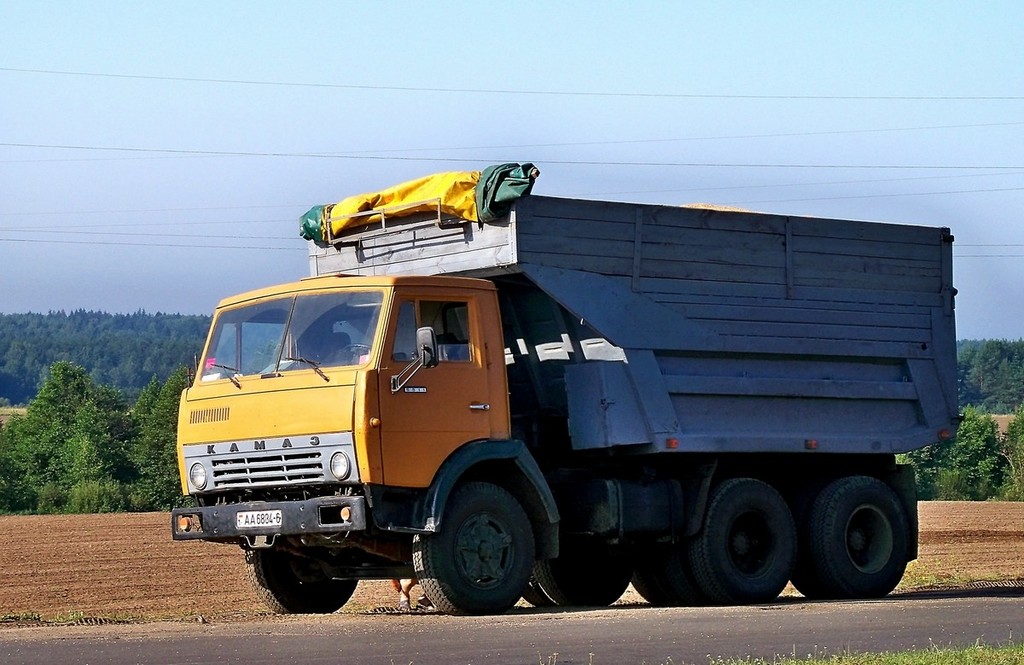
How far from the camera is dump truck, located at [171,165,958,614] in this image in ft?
41.1

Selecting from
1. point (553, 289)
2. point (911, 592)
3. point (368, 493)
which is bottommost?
point (911, 592)

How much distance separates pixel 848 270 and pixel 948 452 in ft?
231

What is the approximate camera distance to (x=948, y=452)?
3275 inches

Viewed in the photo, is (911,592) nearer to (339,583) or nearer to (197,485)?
(339,583)

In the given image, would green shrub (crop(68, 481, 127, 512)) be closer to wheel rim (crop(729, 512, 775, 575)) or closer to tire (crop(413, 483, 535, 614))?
wheel rim (crop(729, 512, 775, 575))

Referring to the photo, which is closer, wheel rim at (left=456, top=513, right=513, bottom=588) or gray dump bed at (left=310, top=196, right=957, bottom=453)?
wheel rim at (left=456, top=513, right=513, bottom=588)

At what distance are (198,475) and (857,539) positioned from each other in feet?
21.4

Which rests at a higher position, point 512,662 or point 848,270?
point 848,270

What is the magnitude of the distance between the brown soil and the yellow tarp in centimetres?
363

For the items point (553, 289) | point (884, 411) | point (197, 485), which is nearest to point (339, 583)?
point (197, 485)

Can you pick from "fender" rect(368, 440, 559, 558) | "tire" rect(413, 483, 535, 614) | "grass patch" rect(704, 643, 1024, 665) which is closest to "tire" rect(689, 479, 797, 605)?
"fender" rect(368, 440, 559, 558)

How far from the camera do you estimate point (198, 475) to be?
43.3 feet

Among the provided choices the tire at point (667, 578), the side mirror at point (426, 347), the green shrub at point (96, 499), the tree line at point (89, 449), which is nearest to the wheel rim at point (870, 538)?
the tire at point (667, 578)

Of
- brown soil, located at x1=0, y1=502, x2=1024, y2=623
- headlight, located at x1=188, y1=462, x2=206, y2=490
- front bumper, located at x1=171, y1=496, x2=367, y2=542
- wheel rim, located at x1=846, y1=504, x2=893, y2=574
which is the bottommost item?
brown soil, located at x1=0, y1=502, x2=1024, y2=623
